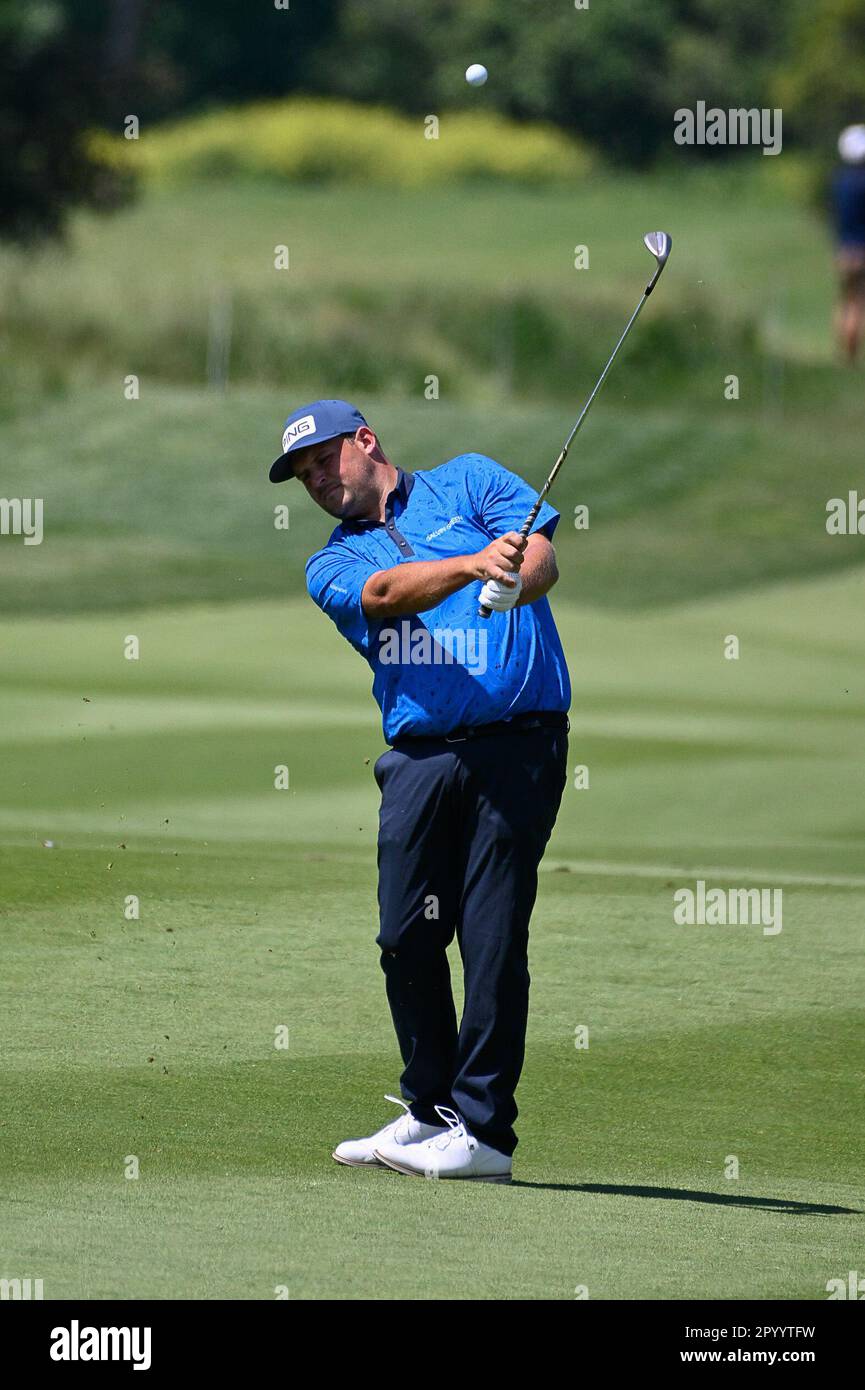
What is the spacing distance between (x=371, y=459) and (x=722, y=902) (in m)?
4.39

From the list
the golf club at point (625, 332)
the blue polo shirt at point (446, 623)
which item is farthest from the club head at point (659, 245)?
the blue polo shirt at point (446, 623)

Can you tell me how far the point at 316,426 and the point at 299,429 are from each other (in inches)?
1.9

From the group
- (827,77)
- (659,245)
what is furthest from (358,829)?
(827,77)

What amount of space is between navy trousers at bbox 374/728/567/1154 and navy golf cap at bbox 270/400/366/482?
0.86 meters

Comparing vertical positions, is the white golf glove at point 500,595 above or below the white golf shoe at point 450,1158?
above

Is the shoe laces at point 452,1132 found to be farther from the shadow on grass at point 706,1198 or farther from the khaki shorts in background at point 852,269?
the khaki shorts in background at point 852,269

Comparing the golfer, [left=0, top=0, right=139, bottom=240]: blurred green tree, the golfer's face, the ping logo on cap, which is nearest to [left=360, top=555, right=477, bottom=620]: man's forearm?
the golfer

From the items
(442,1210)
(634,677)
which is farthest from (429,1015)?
(634,677)

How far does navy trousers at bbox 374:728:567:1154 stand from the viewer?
6.88 metres

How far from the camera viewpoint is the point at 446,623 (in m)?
6.82

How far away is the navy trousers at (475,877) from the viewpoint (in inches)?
271

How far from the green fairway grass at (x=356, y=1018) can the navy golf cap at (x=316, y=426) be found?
73.2 inches

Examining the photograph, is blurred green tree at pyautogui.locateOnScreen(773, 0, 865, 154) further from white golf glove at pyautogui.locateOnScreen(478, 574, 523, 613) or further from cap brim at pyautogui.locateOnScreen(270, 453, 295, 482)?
white golf glove at pyautogui.locateOnScreen(478, 574, 523, 613)

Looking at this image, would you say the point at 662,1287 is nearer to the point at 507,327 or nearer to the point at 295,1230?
the point at 295,1230
